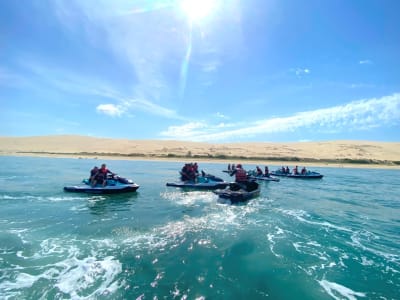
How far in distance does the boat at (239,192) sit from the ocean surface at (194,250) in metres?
0.94

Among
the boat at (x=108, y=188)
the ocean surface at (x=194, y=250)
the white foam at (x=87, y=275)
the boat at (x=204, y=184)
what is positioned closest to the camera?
the white foam at (x=87, y=275)

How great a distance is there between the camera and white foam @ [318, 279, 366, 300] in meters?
7.31

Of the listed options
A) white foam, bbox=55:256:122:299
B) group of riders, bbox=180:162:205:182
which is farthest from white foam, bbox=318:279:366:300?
group of riders, bbox=180:162:205:182

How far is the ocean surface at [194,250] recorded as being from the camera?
7363 mm

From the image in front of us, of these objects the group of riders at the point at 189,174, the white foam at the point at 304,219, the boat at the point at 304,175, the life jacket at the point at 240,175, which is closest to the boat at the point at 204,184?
the group of riders at the point at 189,174

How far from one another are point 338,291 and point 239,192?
11.2 m

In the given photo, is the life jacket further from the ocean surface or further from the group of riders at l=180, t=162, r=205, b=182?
the group of riders at l=180, t=162, r=205, b=182

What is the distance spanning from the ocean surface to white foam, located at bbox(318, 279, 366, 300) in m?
0.03

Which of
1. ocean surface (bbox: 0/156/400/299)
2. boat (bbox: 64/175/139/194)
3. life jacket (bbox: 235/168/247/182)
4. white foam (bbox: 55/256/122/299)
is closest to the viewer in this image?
white foam (bbox: 55/256/122/299)

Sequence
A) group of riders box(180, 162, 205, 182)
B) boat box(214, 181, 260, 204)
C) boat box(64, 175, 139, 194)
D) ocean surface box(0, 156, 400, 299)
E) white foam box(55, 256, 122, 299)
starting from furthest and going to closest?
1. group of riders box(180, 162, 205, 182)
2. boat box(64, 175, 139, 194)
3. boat box(214, 181, 260, 204)
4. ocean surface box(0, 156, 400, 299)
5. white foam box(55, 256, 122, 299)

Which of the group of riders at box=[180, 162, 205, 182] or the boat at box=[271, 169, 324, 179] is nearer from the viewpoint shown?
the group of riders at box=[180, 162, 205, 182]

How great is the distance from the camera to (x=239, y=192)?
61.2 ft

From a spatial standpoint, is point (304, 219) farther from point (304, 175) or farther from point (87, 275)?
point (304, 175)

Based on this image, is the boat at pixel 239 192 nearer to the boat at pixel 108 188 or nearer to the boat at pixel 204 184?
the boat at pixel 204 184
